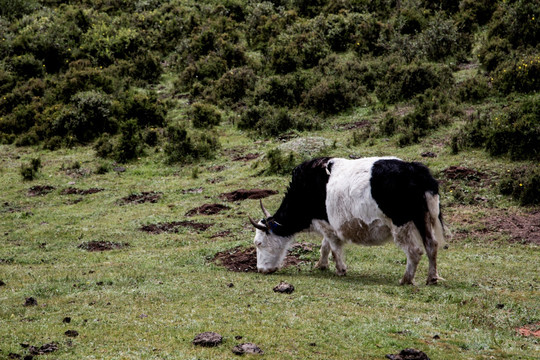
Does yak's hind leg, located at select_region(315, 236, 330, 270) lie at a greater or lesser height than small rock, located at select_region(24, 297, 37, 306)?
lesser

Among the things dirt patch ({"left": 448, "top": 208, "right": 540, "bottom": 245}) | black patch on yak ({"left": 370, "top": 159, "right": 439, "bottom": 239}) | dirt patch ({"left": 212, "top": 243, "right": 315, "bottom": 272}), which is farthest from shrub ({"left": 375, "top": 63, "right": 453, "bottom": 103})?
black patch on yak ({"left": 370, "top": 159, "right": 439, "bottom": 239})

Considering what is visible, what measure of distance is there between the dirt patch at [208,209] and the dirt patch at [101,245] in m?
3.19

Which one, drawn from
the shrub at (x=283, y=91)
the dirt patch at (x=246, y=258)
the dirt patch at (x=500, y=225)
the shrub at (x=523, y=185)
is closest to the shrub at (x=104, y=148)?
the shrub at (x=283, y=91)

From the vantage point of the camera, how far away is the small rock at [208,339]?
609 cm

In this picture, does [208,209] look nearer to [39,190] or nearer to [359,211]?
[39,190]

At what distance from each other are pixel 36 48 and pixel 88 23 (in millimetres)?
5008

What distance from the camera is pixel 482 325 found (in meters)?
6.93

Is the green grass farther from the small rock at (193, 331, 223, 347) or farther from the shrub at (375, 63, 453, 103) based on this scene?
the shrub at (375, 63, 453, 103)

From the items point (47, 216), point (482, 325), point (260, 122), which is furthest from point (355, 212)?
point (260, 122)

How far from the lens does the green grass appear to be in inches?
244

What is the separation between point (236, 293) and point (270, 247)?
2.46m

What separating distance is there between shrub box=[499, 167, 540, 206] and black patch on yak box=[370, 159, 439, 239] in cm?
676

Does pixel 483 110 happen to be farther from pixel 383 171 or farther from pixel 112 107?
pixel 112 107

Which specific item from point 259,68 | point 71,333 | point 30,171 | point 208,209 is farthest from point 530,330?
point 259,68
